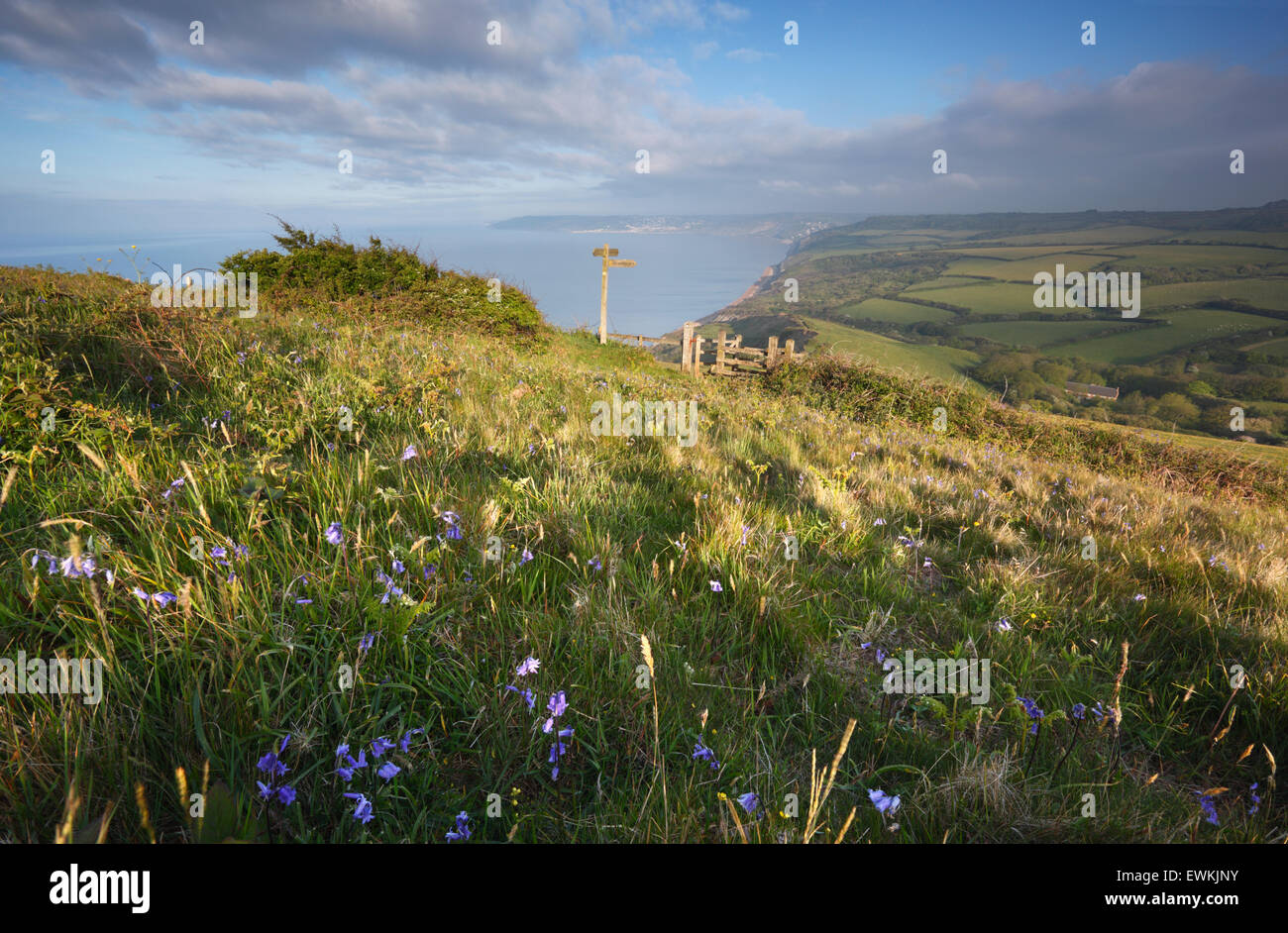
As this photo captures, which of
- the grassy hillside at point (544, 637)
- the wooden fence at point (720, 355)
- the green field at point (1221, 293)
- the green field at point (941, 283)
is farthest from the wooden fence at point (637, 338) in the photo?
the green field at point (1221, 293)

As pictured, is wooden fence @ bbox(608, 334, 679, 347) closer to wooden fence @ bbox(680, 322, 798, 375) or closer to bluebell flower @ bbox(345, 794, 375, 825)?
wooden fence @ bbox(680, 322, 798, 375)

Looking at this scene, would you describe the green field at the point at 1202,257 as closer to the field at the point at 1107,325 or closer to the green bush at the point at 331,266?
the field at the point at 1107,325

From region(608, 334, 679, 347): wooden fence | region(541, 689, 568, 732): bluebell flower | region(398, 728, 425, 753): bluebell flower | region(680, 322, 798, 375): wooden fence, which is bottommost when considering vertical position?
region(398, 728, 425, 753): bluebell flower

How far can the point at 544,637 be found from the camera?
1.94 metres

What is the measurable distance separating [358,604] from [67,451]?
230 cm

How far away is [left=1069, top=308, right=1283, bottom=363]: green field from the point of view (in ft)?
321

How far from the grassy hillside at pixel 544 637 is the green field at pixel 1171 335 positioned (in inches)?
4827

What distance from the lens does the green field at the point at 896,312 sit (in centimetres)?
12756

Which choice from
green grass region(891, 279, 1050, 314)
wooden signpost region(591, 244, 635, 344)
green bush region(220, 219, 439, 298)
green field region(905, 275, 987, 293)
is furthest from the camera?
green field region(905, 275, 987, 293)

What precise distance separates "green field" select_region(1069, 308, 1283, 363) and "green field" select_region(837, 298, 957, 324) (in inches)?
1243

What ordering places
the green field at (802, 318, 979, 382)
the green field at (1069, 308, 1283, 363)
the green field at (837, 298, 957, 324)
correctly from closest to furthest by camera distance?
the green field at (802, 318, 979, 382) < the green field at (1069, 308, 1283, 363) < the green field at (837, 298, 957, 324)

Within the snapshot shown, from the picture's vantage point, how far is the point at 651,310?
190500 millimetres

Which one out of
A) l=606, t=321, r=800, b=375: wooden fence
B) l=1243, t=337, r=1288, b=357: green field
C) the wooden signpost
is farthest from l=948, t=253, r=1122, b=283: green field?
the wooden signpost
